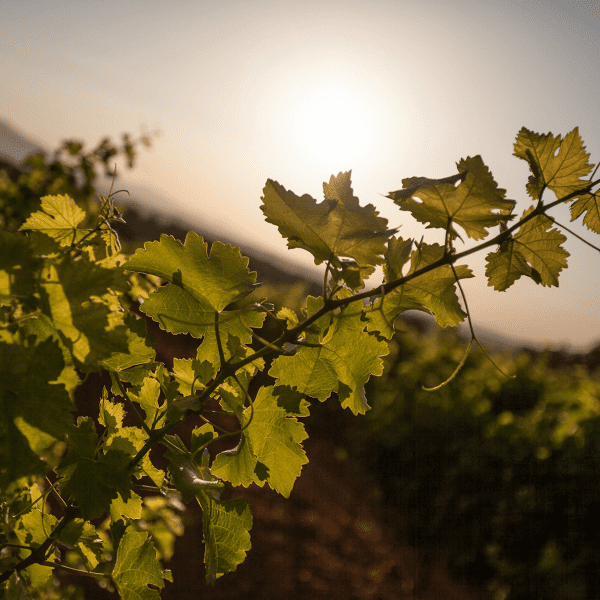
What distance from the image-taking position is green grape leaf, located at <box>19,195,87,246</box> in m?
1.14

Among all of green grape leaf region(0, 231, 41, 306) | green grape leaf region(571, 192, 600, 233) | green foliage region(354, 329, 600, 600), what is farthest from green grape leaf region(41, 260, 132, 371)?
green foliage region(354, 329, 600, 600)

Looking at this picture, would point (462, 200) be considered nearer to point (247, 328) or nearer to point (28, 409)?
point (247, 328)

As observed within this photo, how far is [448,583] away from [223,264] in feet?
18.1

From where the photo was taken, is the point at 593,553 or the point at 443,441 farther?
the point at 443,441

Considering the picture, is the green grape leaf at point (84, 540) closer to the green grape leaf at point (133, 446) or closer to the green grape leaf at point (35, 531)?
the green grape leaf at point (35, 531)

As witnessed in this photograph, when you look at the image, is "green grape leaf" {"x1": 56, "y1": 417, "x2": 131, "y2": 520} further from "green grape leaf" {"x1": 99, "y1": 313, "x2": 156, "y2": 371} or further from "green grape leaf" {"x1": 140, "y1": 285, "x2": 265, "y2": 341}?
"green grape leaf" {"x1": 140, "y1": 285, "x2": 265, "y2": 341}

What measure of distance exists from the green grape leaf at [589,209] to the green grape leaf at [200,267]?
0.70 m

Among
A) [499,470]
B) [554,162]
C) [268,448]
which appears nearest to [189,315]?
[268,448]

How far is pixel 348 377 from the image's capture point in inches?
40.3

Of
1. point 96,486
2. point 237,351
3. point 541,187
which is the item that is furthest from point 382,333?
point 96,486

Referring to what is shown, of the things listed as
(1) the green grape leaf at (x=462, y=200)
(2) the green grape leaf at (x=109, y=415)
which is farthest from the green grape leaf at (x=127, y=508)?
(1) the green grape leaf at (x=462, y=200)

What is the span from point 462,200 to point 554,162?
22cm

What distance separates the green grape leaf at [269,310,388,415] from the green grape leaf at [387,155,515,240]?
0.26 m

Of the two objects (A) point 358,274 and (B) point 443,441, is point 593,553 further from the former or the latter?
(A) point 358,274
